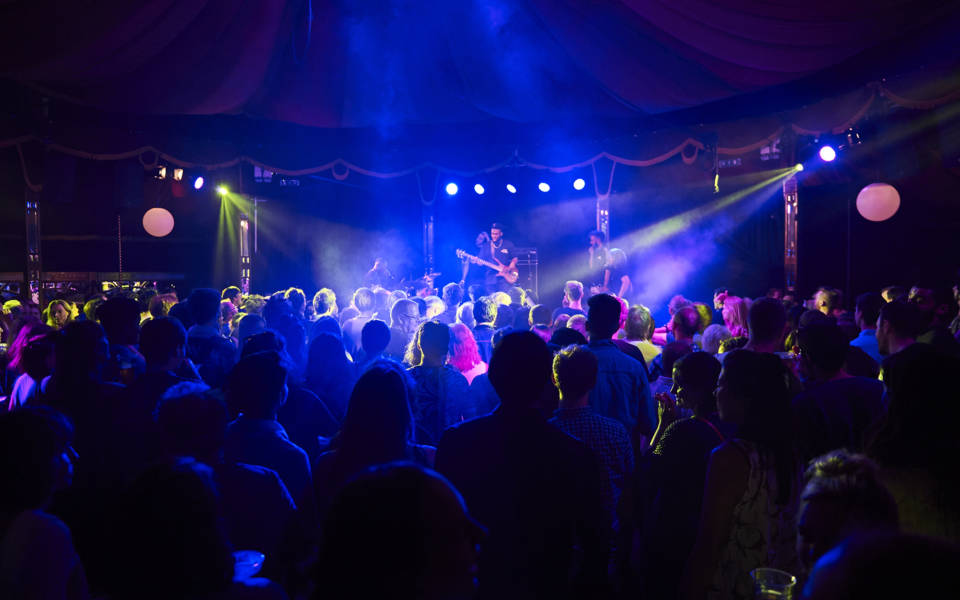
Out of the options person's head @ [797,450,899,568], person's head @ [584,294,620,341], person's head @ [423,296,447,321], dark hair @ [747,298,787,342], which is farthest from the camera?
person's head @ [423,296,447,321]

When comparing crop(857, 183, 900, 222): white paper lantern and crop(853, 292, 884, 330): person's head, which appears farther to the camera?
crop(857, 183, 900, 222): white paper lantern

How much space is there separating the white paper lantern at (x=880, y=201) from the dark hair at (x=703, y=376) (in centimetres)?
831

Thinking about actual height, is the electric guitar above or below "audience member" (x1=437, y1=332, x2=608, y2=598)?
above

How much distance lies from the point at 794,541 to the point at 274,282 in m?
14.6

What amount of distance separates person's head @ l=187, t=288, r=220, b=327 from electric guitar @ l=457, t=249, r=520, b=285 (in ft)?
29.5

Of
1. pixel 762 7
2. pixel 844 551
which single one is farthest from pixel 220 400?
pixel 762 7

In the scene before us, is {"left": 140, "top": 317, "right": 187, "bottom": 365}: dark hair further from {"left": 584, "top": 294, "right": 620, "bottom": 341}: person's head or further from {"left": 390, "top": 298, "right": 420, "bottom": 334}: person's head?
{"left": 584, "top": 294, "right": 620, "bottom": 341}: person's head

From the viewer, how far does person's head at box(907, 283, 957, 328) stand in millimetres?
5602

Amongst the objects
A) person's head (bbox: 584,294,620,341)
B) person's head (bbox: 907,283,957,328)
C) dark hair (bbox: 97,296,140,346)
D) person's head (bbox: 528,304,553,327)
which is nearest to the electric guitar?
person's head (bbox: 907,283,957,328)

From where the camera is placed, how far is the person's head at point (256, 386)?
2.43m

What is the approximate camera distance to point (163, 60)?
5.80m

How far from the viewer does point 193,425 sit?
1.98 meters

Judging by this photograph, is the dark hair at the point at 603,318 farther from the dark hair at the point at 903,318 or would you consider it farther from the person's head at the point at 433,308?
the person's head at the point at 433,308

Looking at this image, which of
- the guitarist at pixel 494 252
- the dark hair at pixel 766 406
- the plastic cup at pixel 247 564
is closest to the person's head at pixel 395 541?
the plastic cup at pixel 247 564
